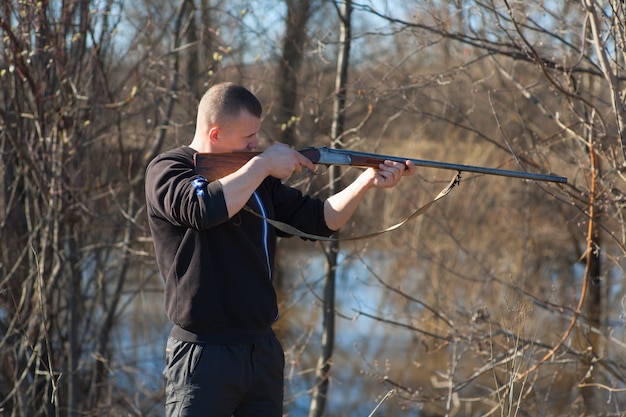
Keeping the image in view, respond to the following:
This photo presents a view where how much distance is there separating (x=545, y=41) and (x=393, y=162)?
10.0 ft

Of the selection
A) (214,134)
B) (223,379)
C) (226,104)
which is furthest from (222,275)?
(226,104)

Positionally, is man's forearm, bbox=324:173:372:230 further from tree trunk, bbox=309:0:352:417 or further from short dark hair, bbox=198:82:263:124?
tree trunk, bbox=309:0:352:417

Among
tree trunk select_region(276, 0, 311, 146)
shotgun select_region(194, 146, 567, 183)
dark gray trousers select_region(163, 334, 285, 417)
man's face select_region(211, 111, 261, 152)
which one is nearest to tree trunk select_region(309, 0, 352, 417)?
tree trunk select_region(276, 0, 311, 146)

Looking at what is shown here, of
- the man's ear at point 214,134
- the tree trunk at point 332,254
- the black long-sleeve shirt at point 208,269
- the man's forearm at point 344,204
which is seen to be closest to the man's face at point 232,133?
the man's ear at point 214,134

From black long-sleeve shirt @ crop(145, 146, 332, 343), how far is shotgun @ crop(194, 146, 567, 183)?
6 cm

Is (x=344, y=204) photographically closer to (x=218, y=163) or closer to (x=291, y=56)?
(x=218, y=163)

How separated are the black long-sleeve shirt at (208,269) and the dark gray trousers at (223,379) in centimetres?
5

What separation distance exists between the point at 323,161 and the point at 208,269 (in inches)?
29.5

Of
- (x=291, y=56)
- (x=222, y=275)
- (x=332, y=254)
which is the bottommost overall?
(x=332, y=254)

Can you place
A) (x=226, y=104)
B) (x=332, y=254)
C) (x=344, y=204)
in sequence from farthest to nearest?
(x=332, y=254), (x=344, y=204), (x=226, y=104)

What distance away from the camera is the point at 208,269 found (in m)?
2.78

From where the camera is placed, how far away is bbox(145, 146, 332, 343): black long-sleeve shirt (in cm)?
276

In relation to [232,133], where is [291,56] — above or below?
above

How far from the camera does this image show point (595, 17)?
367 centimetres
